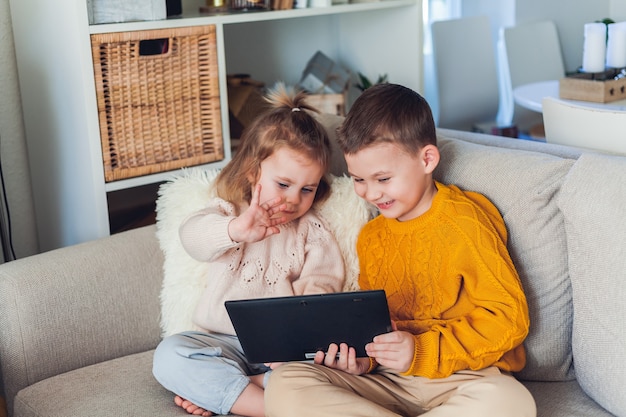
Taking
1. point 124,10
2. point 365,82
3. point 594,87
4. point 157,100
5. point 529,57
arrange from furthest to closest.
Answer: point 529,57
point 365,82
point 594,87
point 157,100
point 124,10

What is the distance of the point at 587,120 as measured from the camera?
1.83m

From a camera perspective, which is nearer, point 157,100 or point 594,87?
point 157,100

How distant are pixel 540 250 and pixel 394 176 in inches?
11.9

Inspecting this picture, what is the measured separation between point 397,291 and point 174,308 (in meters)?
0.51

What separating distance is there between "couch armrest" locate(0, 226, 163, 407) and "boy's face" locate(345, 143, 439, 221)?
1.90 ft

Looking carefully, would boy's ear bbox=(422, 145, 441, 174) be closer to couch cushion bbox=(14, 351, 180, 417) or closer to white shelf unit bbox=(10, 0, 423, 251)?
couch cushion bbox=(14, 351, 180, 417)

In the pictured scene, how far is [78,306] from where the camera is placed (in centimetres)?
176

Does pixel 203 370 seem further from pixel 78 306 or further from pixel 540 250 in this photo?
pixel 540 250

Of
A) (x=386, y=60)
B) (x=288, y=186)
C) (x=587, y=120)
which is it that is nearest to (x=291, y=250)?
(x=288, y=186)

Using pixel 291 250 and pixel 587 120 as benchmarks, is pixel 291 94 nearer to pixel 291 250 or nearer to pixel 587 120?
pixel 291 250

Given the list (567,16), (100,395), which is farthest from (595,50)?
(100,395)

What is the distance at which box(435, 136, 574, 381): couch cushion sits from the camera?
1.53m

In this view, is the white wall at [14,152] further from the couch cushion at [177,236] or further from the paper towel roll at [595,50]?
the paper towel roll at [595,50]

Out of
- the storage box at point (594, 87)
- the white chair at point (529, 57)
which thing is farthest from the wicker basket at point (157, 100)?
the white chair at point (529, 57)
